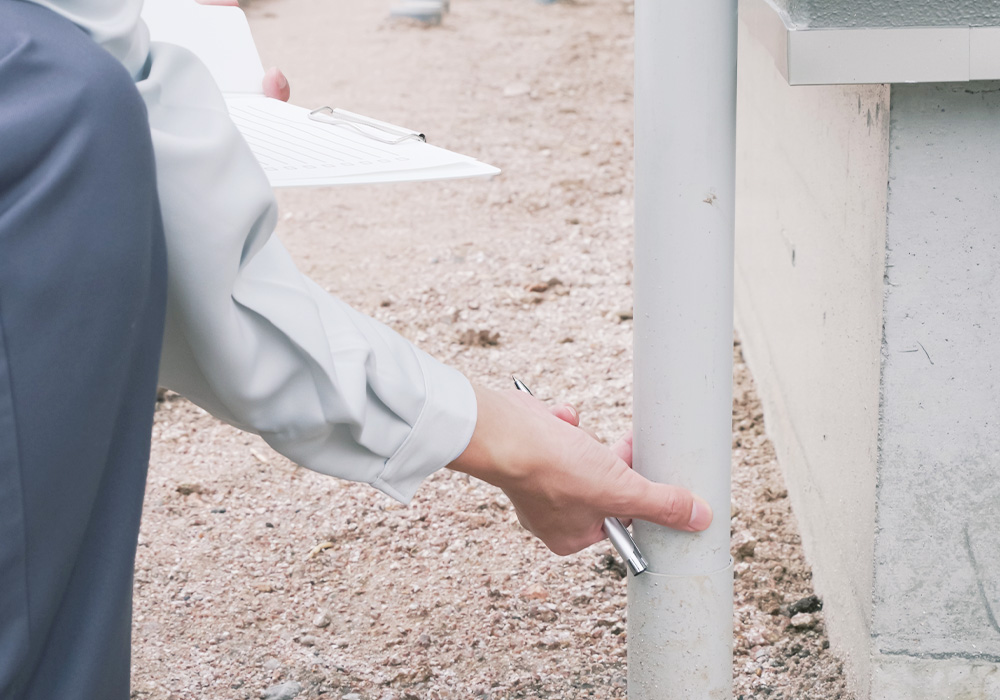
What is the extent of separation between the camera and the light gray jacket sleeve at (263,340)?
3.23ft

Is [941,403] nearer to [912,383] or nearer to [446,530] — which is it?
[912,383]

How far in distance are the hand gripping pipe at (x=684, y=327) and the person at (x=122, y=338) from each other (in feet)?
1.07

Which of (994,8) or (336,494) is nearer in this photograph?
(994,8)

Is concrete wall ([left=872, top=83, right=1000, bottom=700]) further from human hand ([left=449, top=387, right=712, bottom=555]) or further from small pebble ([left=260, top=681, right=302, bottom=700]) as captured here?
small pebble ([left=260, top=681, right=302, bottom=700])

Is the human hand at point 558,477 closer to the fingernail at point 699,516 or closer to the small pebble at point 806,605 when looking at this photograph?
the fingernail at point 699,516

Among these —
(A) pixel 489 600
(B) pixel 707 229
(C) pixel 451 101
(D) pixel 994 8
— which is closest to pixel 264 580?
(A) pixel 489 600

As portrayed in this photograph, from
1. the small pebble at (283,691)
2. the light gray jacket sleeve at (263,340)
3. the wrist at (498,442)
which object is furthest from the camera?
the small pebble at (283,691)

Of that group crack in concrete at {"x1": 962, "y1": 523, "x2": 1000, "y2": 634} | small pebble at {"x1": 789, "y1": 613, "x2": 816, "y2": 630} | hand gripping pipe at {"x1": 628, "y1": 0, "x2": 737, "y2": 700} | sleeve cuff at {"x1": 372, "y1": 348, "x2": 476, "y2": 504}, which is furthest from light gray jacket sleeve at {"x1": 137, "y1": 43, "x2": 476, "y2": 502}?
small pebble at {"x1": 789, "y1": 613, "x2": 816, "y2": 630}

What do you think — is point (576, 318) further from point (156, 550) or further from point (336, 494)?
point (156, 550)

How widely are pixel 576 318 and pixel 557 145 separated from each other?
81.5 inches

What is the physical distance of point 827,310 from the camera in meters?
1.90

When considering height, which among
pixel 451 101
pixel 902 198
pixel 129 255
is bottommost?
pixel 451 101

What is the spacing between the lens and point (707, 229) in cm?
140

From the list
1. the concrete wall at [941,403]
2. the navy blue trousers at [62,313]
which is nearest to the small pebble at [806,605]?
the concrete wall at [941,403]
